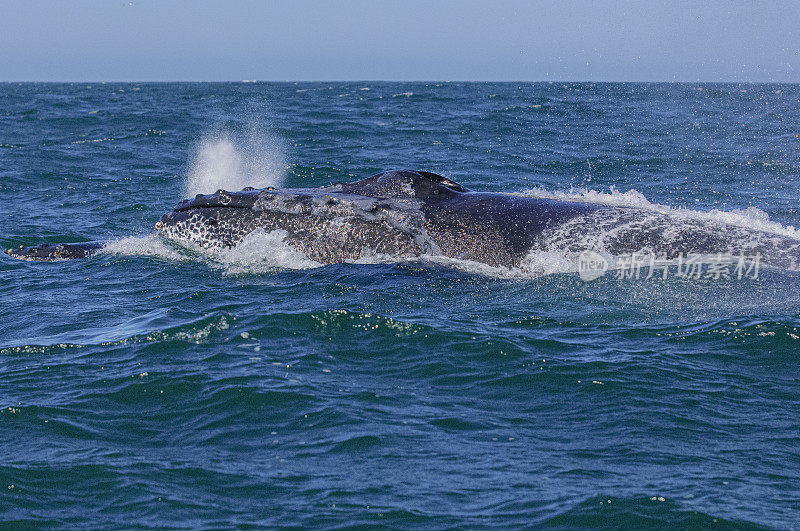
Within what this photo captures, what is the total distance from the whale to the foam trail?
6.47 m

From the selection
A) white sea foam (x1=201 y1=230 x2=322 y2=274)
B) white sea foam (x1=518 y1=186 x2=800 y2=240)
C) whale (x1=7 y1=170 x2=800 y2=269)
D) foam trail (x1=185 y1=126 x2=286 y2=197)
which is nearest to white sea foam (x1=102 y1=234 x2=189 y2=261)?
whale (x1=7 y1=170 x2=800 y2=269)

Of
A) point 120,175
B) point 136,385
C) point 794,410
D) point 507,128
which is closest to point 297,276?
point 136,385

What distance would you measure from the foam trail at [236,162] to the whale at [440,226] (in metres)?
6.47

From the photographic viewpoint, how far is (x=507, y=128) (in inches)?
1166

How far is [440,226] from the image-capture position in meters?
10.1

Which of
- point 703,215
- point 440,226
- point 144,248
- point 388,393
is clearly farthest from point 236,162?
point 388,393

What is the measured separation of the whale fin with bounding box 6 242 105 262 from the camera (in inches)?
469

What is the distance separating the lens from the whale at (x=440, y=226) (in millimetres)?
9336

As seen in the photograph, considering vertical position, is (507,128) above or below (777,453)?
above

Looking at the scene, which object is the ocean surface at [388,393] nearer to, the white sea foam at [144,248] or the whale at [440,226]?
the white sea foam at [144,248]

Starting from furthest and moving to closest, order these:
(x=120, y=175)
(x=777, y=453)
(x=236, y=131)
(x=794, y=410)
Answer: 1. (x=236, y=131)
2. (x=120, y=175)
3. (x=794, y=410)
4. (x=777, y=453)

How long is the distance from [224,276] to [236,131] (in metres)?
22.2

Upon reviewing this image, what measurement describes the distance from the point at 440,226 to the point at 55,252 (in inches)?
224

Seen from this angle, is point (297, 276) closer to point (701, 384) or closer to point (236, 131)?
point (701, 384)
